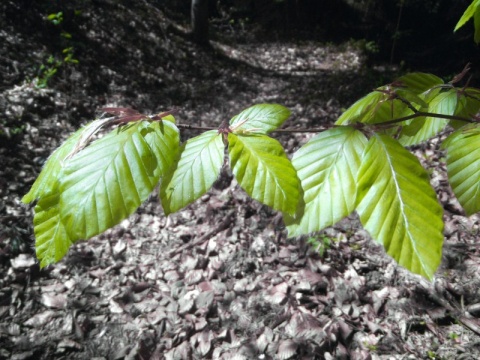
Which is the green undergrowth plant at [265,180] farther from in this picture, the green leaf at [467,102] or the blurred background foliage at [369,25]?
the blurred background foliage at [369,25]

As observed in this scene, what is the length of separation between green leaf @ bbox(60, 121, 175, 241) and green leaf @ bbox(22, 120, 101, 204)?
61mm

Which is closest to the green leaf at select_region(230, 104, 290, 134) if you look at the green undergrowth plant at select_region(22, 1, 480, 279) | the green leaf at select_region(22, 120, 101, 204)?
the green undergrowth plant at select_region(22, 1, 480, 279)

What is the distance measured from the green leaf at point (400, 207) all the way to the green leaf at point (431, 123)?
0.33m

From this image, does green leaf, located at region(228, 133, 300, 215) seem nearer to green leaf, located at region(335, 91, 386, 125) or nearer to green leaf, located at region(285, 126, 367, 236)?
green leaf, located at region(285, 126, 367, 236)

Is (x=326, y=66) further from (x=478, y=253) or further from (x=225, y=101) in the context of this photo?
(x=478, y=253)

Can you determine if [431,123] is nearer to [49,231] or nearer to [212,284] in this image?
[49,231]

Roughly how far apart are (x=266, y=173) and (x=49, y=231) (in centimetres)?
33

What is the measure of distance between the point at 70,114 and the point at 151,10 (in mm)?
4974

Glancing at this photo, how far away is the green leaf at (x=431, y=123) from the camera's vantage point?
729mm

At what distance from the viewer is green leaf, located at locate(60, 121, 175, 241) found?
1.31 ft

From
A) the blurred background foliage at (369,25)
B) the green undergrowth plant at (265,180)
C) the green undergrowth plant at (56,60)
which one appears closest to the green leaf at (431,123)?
the green undergrowth plant at (265,180)

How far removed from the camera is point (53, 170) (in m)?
0.49

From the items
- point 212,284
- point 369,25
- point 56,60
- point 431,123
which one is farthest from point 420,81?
point 369,25

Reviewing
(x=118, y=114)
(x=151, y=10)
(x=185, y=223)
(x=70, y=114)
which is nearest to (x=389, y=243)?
(x=118, y=114)
